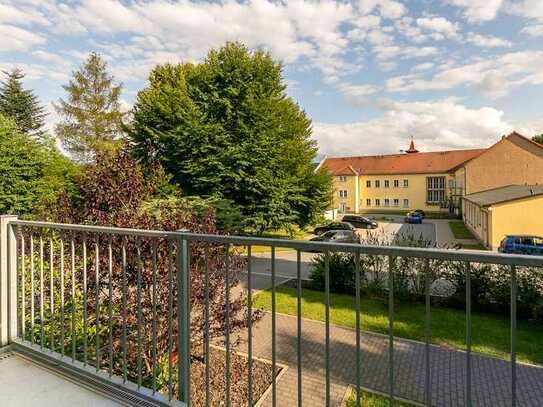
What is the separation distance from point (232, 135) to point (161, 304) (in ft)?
43.8

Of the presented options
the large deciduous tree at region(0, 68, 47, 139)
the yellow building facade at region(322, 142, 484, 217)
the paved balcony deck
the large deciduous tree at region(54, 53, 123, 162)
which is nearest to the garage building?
the yellow building facade at region(322, 142, 484, 217)

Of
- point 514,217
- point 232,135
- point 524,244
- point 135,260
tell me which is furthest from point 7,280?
point 514,217

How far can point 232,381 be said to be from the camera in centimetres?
577

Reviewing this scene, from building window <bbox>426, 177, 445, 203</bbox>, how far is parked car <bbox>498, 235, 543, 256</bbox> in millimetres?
29994

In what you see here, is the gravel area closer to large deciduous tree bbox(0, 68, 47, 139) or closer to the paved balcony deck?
the paved balcony deck

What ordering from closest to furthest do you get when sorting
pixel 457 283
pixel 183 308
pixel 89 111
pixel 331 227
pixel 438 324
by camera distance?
1. pixel 183 308
2. pixel 438 324
3. pixel 457 283
4. pixel 331 227
5. pixel 89 111

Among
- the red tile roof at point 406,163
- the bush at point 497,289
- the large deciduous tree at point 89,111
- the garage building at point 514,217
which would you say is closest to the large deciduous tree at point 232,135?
the large deciduous tree at point 89,111

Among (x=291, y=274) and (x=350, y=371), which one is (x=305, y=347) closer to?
(x=350, y=371)

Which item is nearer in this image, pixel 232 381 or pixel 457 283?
pixel 232 381

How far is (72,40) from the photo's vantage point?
1166 centimetres

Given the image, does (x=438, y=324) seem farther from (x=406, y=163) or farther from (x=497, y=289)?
(x=406, y=163)

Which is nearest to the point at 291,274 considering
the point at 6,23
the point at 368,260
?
the point at 368,260

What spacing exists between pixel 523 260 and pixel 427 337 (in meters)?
0.52

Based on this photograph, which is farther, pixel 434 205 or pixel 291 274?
pixel 434 205
